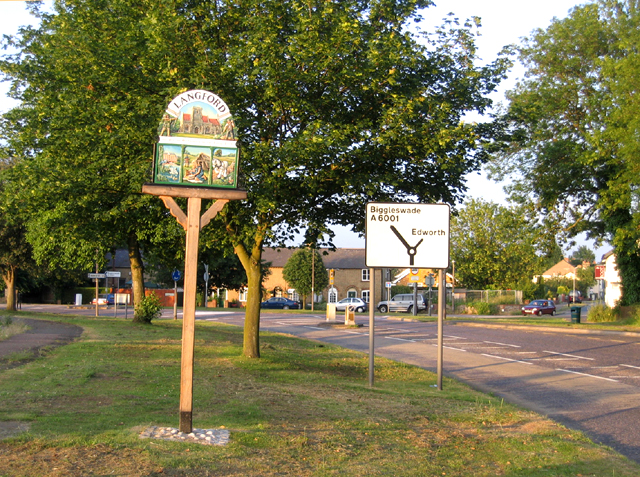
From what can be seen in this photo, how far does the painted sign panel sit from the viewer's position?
6969 mm

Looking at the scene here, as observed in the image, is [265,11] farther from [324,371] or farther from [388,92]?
[324,371]

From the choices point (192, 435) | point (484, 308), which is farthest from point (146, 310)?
point (484, 308)

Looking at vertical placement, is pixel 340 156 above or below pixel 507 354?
above

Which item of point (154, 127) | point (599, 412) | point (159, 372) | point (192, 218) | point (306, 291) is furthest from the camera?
point (306, 291)

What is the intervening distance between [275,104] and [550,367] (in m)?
9.47

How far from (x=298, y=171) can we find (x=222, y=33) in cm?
→ 346

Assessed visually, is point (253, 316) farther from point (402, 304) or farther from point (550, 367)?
point (402, 304)

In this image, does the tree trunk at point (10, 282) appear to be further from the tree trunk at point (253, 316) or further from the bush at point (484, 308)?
the bush at point (484, 308)

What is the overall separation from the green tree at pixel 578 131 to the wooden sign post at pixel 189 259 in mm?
25021

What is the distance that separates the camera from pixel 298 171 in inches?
474

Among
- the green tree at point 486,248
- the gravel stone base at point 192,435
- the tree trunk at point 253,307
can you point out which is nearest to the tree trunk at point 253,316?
the tree trunk at point 253,307

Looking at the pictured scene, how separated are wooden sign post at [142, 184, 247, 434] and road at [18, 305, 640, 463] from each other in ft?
16.1

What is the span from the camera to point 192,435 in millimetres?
6301

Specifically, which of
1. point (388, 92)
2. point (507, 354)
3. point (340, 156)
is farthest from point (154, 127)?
point (507, 354)
